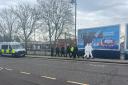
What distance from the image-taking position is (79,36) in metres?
35.0

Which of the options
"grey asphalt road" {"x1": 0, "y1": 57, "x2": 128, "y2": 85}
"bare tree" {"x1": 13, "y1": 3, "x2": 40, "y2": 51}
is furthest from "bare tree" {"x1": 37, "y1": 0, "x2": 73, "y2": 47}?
"grey asphalt road" {"x1": 0, "y1": 57, "x2": 128, "y2": 85}

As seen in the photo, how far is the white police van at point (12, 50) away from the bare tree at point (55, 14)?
8.01 metres

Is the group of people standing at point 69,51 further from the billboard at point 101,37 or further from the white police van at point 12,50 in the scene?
the white police van at point 12,50

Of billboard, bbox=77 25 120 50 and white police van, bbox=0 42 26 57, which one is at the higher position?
billboard, bbox=77 25 120 50

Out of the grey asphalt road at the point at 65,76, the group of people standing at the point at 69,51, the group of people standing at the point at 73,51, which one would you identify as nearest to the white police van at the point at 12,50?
the group of people standing at the point at 73,51

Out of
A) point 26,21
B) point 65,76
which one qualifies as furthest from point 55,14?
point 65,76

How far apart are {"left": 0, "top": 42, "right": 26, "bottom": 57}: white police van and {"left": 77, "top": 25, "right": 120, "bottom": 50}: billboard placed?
35.5 ft

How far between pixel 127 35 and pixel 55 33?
911 inches

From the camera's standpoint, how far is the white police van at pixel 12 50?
136 ft

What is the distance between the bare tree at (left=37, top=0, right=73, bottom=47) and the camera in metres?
49.4

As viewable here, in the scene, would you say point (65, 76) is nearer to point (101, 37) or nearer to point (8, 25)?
point (101, 37)

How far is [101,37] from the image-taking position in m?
31.5

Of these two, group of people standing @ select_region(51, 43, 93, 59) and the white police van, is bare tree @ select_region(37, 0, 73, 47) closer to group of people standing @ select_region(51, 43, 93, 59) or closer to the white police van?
the white police van

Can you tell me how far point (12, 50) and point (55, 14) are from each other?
38.3ft
